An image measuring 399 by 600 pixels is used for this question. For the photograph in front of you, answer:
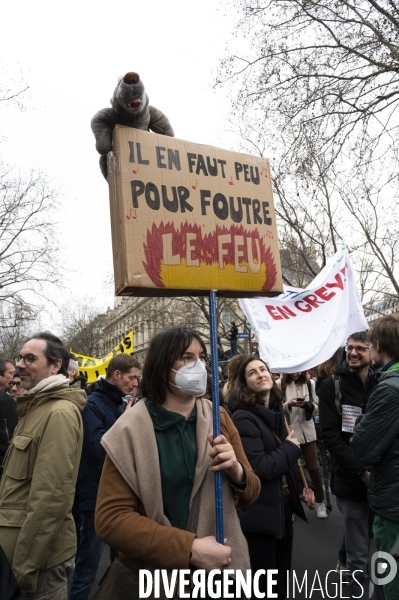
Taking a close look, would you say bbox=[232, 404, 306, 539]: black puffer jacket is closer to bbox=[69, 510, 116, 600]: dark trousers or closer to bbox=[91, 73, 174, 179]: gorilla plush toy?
bbox=[69, 510, 116, 600]: dark trousers

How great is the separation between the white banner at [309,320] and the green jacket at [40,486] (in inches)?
81.5

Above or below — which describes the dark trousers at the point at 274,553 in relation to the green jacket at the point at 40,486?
below

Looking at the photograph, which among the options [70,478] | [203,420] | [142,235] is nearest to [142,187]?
[142,235]

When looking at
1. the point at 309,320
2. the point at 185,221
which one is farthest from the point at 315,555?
the point at 185,221

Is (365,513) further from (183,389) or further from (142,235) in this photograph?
(142,235)

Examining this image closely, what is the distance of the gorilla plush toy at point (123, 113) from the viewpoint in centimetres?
212

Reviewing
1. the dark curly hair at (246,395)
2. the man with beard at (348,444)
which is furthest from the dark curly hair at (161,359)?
the man with beard at (348,444)

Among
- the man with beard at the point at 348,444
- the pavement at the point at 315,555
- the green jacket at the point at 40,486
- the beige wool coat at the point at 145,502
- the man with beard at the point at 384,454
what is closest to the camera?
the beige wool coat at the point at 145,502

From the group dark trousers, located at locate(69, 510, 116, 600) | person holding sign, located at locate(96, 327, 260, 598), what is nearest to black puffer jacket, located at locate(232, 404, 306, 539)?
A: person holding sign, located at locate(96, 327, 260, 598)

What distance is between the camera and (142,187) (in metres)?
2.13

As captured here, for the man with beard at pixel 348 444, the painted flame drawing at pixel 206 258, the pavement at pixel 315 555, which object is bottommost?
the pavement at pixel 315 555

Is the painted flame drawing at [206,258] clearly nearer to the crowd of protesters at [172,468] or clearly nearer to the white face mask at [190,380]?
the crowd of protesters at [172,468]

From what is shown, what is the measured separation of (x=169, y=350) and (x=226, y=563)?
0.84 metres

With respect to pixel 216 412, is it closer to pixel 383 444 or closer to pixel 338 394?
pixel 383 444
